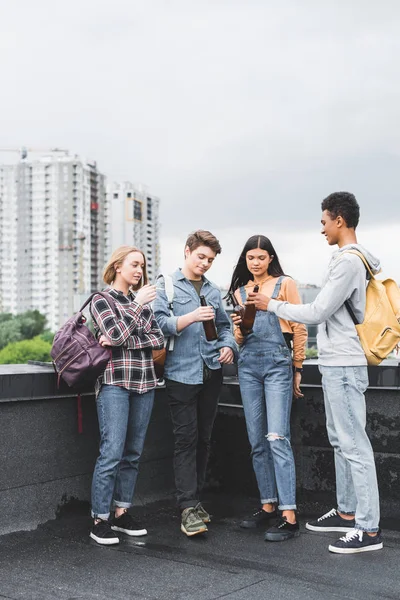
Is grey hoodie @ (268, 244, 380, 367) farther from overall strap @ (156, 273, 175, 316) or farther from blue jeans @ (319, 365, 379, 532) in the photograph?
overall strap @ (156, 273, 175, 316)

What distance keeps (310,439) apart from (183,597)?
6.73 feet

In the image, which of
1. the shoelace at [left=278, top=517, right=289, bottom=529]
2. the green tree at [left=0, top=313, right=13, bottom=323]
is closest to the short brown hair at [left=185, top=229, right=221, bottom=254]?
the shoelace at [left=278, top=517, right=289, bottom=529]

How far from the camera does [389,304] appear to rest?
13.5ft

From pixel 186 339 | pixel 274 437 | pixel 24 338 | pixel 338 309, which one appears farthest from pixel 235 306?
pixel 24 338

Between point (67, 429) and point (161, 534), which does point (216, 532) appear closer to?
point (161, 534)

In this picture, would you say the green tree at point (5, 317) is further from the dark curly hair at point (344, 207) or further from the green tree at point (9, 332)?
the dark curly hair at point (344, 207)

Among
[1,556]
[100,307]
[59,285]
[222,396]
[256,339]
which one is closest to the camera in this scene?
[1,556]

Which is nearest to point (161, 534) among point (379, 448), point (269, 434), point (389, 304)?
point (269, 434)

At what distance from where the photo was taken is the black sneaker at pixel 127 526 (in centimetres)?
436

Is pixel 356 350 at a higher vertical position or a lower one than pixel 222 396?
higher

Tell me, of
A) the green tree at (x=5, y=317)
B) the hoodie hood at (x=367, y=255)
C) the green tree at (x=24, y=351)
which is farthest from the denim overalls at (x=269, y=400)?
the green tree at (x=5, y=317)

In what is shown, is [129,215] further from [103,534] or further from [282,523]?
[103,534]

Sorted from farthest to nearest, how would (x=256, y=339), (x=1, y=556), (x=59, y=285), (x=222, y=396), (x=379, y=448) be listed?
(x=59, y=285)
(x=222, y=396)
(x=379, y=448)
(x=256, y=339)
(x=1, y=556)

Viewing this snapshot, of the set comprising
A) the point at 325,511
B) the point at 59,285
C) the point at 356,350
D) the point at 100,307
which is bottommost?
the point at 325,511
